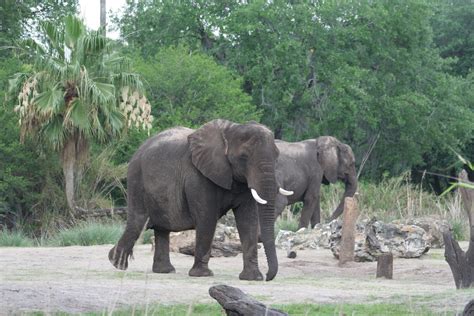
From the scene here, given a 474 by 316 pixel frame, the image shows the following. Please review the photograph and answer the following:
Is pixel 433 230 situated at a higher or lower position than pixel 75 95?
lower

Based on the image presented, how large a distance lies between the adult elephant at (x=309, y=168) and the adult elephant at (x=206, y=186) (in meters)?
8.56

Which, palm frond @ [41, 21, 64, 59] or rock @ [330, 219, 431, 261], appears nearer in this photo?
rock @ [330, 219, 431, 261]

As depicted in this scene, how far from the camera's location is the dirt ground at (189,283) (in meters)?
10.6

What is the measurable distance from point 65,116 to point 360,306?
20638mm

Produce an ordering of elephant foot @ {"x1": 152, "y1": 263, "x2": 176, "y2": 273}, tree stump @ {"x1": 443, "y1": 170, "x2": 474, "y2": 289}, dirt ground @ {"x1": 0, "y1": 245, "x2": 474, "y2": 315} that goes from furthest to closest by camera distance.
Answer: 1. elephant foot @ {"x1": 152, "y1": 263, "x2": 176, "y2": 273}
2. tree stump @ {"x1": 443, "y1": 170, "x2": 474, "y2": 289}
3. dirt ground @ {"x1": 0, "y1": 245, "x2": 474, "y2": 315}

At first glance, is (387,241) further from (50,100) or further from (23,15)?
(23,15)

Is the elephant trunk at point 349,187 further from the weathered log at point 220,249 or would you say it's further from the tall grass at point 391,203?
the weathered log at point 220,249

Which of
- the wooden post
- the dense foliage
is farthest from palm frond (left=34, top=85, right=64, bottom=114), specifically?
the wooden post

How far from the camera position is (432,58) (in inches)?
1812

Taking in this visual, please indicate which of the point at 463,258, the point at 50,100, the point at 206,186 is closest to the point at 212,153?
the point at 206,186

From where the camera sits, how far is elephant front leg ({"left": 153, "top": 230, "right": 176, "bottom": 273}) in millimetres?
15484

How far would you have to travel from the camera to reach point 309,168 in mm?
25266

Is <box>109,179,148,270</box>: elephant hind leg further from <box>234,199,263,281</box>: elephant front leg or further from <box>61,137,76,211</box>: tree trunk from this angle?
<box>61,137,76,211</box>: tree trunk

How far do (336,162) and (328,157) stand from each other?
24cm
